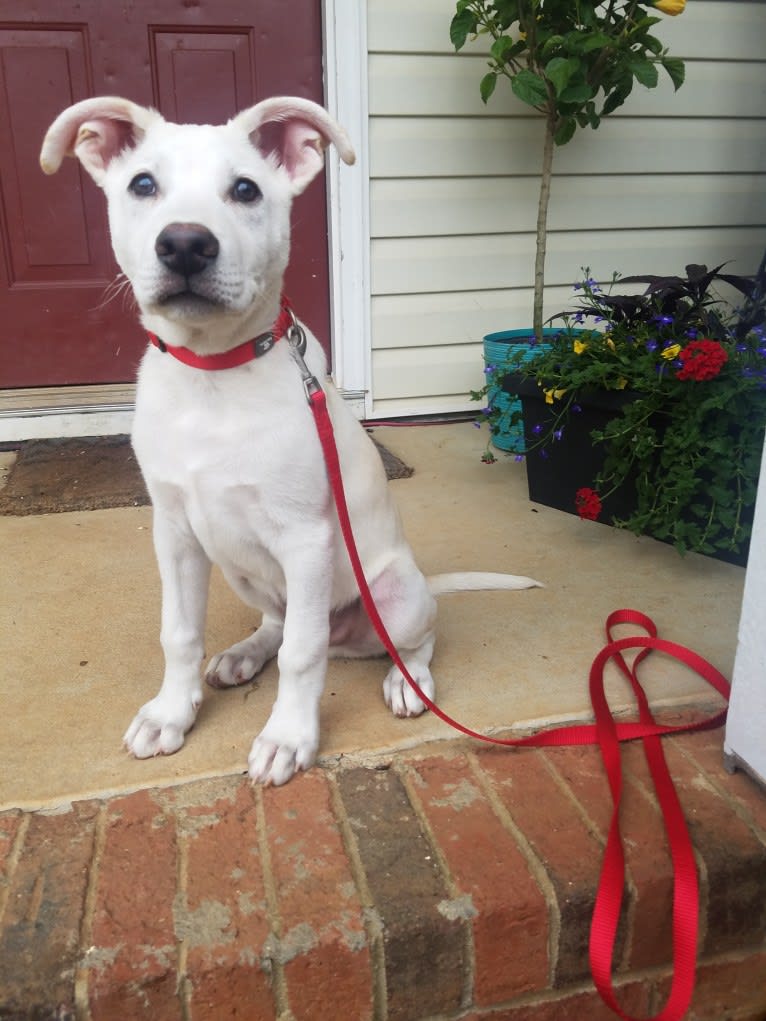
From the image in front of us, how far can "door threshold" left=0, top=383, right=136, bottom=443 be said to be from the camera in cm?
409

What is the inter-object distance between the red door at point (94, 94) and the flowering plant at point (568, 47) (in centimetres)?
89

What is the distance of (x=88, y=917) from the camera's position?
142 centimetres

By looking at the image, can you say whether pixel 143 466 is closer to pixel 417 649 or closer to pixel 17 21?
pixel 417 649

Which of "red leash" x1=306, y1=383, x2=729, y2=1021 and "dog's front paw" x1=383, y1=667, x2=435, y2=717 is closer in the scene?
"red leash" x1=306, y1=383, x2=729, y2=1021

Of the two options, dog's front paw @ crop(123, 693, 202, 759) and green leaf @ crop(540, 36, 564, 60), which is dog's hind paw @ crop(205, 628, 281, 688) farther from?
green leaf @ crop(540, 36, 564, 60)

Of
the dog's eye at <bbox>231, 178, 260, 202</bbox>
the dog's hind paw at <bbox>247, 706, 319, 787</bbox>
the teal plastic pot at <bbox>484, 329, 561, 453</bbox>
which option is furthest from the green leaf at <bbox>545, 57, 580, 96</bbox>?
the dog's hind paw at <bbox>247, 706, 319, 787</bbox>

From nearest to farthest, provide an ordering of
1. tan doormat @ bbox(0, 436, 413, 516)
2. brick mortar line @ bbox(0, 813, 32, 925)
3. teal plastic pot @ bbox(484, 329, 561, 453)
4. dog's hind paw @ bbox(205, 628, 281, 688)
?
brick mortar line @ bbox(0, 813, 32, 925) → dog's hind paw @ bbox(205, 628, 281, 688) → tan doormat @ bbox(0, 436, 413, 516) → teal plastic pot @ bbox(484, 329, 561, 453)

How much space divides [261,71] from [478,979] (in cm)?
389

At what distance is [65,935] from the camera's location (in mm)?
1392

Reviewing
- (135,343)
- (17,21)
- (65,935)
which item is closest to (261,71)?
(17,21)

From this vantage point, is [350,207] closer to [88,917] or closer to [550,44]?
[550,44]

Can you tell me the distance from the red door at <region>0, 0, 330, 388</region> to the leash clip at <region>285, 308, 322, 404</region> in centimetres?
211

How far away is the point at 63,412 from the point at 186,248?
2.94 m

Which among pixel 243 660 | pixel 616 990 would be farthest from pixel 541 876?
pixel 243 660
